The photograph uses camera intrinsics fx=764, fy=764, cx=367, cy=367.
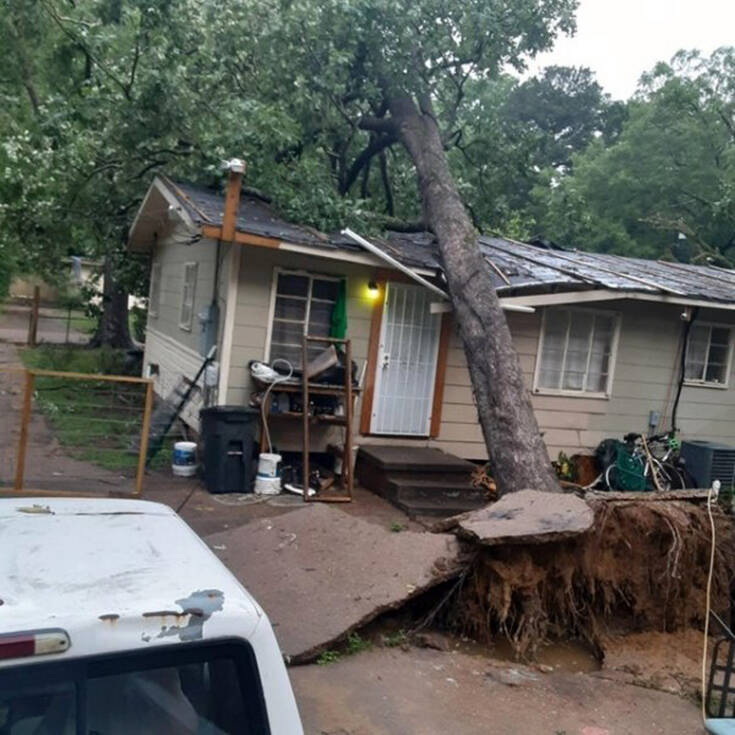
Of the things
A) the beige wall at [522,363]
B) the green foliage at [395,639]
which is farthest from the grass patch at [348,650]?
the beige wall at [522,363]

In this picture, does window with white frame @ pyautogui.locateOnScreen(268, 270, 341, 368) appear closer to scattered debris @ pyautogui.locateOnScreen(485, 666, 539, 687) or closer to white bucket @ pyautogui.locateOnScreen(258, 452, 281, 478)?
white bucket @ pyautogui.locateOnScreen(258, 452, 281, 478)

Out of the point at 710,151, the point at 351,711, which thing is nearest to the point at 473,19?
the point at 351,711

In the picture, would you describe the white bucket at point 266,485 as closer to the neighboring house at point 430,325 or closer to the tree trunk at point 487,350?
the neighboring house at point 430,325

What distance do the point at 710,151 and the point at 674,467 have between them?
16.2 m

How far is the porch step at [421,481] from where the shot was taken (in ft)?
29.6

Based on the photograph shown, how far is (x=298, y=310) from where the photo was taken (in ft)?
32.2

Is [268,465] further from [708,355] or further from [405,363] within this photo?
[708,355]

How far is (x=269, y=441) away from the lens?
9.51 m

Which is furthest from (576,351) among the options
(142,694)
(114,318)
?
(114,318)

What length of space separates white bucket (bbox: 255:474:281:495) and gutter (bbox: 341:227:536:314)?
297 cm

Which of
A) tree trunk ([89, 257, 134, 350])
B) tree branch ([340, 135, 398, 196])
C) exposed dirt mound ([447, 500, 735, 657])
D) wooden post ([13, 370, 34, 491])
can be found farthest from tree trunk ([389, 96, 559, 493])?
tree trunk ([89, 257, 134, 350])

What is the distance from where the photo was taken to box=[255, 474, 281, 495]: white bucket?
9023 millimetres

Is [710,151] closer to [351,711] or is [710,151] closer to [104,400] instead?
[104,400]

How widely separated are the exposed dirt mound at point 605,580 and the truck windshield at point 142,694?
4.06 metres
